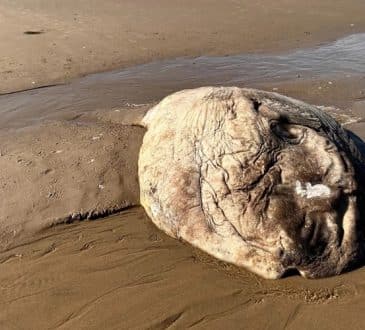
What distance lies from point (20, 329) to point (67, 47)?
6231 millimetres

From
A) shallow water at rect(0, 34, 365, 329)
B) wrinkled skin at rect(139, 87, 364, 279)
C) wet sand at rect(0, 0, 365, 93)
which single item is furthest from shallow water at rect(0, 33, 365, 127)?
wrinkled skin at rect(139, 87, 364, 279)

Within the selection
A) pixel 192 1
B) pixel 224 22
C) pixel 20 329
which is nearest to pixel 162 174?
pixel 20 329

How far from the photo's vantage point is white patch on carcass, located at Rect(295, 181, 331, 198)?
321 cm

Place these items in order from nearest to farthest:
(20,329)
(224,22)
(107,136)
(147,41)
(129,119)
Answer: (20,329), (107,136), (129,119), (147,41), (224,22)

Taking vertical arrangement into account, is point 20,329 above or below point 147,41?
below

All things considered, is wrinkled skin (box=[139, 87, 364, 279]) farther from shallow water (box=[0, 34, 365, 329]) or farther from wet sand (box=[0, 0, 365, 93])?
wet sand (box=[0, 0, 365, 93])

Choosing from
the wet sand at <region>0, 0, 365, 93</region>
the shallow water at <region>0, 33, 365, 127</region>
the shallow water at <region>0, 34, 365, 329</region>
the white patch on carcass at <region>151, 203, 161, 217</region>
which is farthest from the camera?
the wet sand at <region>0, 0, 365, 93</region>

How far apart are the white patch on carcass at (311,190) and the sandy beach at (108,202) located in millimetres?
559

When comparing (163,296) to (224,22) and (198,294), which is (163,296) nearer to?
(198,294)

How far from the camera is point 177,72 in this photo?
727 centimetres

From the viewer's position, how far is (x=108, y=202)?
4.09 metres

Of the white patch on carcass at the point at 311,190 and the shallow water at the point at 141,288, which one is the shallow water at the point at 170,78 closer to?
the shallow water at the point at 141,288

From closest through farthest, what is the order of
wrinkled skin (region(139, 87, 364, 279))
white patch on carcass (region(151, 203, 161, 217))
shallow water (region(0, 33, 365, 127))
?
wrinkled skin (region(139, 87, 364, 279)) → white patch on carcass (region(151, 203, 161, 217)) → shallow water (region(0, 33, 365, 127))

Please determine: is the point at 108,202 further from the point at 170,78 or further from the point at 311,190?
Result: the point at 170,78
